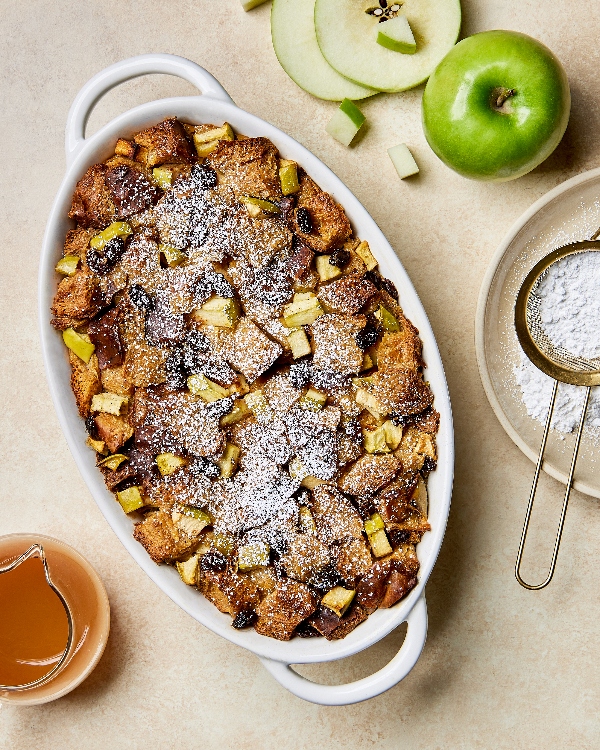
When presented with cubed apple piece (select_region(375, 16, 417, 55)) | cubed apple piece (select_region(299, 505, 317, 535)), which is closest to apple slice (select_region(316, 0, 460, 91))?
cubed apple piece (select_region(375, 16, 417, 55))

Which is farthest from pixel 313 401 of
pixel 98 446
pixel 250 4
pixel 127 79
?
pixel 250 4

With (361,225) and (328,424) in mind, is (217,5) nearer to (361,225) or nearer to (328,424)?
(361,225)

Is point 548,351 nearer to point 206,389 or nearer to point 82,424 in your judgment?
point 206,389

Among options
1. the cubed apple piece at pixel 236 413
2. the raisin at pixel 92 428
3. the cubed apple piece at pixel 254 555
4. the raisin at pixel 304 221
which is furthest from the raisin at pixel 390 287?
the raisin at pixel 92 428

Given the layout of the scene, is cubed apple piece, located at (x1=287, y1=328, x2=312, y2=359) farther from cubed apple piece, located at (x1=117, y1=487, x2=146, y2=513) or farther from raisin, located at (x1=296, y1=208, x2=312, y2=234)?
cubed apple piece, located at (x1=117, y1=487, x2=146, y2=513)

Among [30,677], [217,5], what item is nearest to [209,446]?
[30,677]

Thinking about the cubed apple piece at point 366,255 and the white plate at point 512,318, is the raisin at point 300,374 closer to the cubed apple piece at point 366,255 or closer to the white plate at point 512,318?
the cubed apple piece at point 366,255

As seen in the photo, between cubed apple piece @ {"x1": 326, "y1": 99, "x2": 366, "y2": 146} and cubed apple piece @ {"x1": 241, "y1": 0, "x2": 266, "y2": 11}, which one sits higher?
cubed apple piece @ {"x1": 241, "y1": 0, "x2": 266, "y2": 11}
